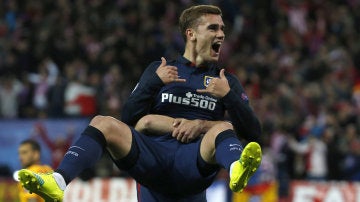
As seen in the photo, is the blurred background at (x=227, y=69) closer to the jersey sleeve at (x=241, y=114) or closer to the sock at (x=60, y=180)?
the jersey sleeve at (x=241, y=114)

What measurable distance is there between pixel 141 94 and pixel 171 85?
235 mm

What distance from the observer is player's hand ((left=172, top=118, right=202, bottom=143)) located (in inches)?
239

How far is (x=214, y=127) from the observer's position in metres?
5.89

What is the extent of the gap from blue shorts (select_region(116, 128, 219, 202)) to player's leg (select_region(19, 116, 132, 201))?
162 mm

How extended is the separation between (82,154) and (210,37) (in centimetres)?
140

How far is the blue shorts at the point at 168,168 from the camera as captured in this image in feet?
19.4

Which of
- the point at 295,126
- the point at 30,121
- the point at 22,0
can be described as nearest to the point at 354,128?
the point at 295,126

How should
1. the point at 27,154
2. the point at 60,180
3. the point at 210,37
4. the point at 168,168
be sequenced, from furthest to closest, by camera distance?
the point at 27,154, the point at 210,37, the point at 168,168, the point at 60,180

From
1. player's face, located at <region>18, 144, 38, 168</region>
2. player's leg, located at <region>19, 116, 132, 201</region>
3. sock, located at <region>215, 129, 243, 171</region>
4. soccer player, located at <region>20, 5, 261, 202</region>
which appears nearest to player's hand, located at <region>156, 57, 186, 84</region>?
soccer player, located at <region>20, 5, 261, 202</region>

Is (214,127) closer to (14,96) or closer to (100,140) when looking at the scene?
(100,140)

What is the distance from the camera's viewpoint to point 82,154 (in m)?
5.50

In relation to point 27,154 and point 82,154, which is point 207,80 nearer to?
point 82,154

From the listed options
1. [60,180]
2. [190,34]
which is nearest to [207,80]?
[190,34]

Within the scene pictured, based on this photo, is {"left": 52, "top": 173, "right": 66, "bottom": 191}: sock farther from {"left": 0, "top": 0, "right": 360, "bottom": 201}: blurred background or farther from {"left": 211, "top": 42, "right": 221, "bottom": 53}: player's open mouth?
{"left": 0, "top": 0, "right": 360, "bottom": 201}: blurred background
